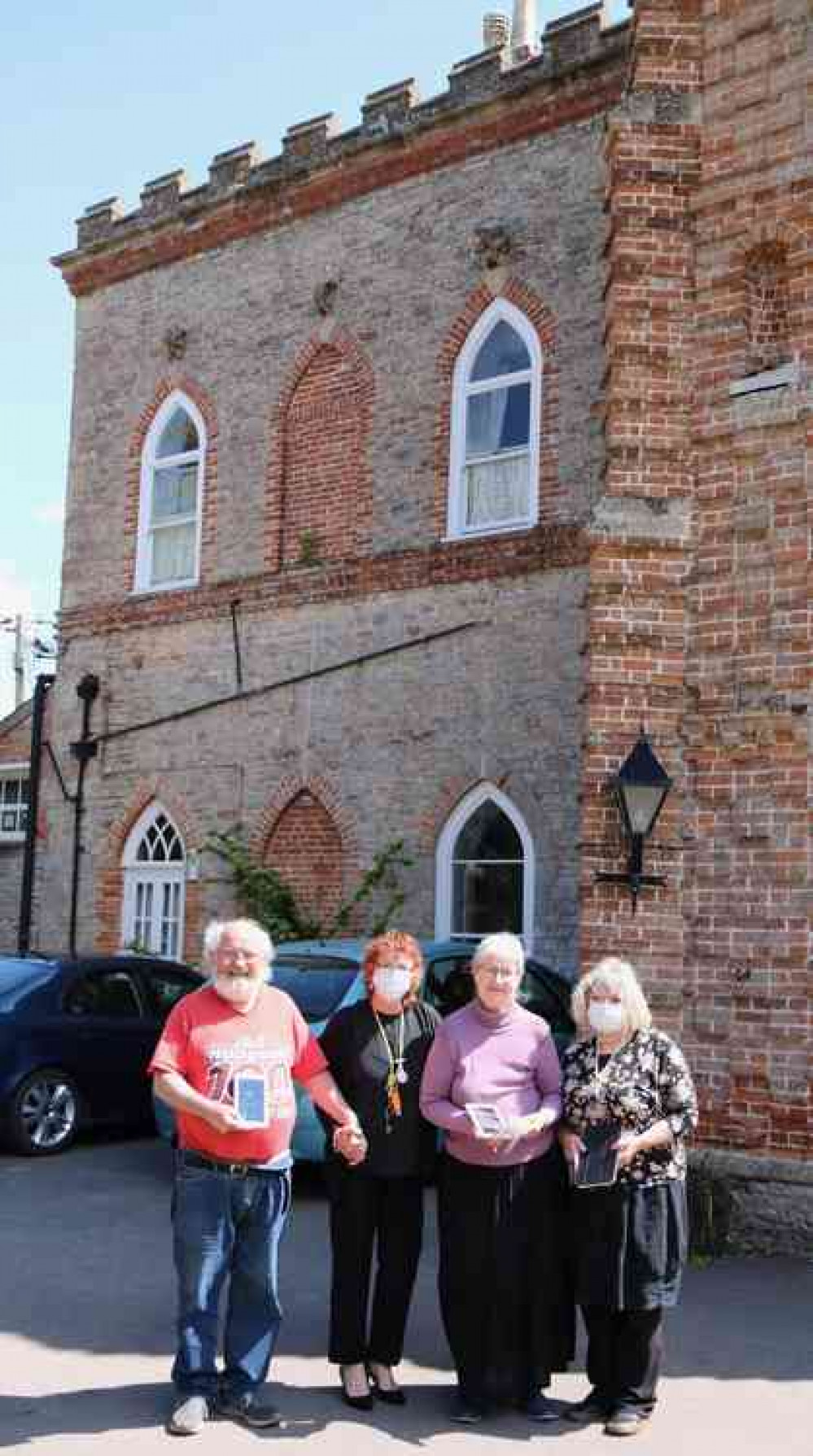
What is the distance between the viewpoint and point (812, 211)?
928cm

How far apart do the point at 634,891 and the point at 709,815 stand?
636 mm

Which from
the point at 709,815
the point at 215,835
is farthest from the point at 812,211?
the point at 215,835

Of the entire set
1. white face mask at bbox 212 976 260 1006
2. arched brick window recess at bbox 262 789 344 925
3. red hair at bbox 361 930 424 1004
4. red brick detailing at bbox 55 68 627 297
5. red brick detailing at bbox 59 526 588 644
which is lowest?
white face mask at bbox 212 976 260 1006

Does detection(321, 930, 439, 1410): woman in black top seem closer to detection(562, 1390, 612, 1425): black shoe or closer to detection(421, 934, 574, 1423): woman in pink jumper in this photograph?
detection(421, 934, 574, 1423): woman in pink jumper

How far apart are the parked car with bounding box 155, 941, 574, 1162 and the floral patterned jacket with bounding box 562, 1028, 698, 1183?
13.3 feet

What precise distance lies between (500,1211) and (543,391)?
10.4 meters

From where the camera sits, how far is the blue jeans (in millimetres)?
5543

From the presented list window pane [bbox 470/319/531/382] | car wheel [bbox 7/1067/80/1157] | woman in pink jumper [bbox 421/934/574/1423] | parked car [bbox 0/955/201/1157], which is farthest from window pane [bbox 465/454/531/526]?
woman in pink jumper [bbox 421/934/574/1423]

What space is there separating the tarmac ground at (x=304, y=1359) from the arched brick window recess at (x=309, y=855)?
20.9ft

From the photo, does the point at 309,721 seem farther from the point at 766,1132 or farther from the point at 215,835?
the point at 766,1132

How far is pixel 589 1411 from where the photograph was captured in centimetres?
570

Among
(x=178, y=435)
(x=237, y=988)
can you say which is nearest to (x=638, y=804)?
(x=237, y=988)

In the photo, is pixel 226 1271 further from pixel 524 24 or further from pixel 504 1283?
pixel 524 24

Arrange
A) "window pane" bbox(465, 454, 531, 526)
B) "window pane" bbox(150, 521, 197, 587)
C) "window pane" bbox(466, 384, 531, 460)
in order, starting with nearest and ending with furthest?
"window pane" bbox(465, 454, 531, 526)
"window pane" bbox(466, 384, 531, 460)
"window pane" bbox(150, 521, 197, 587)
